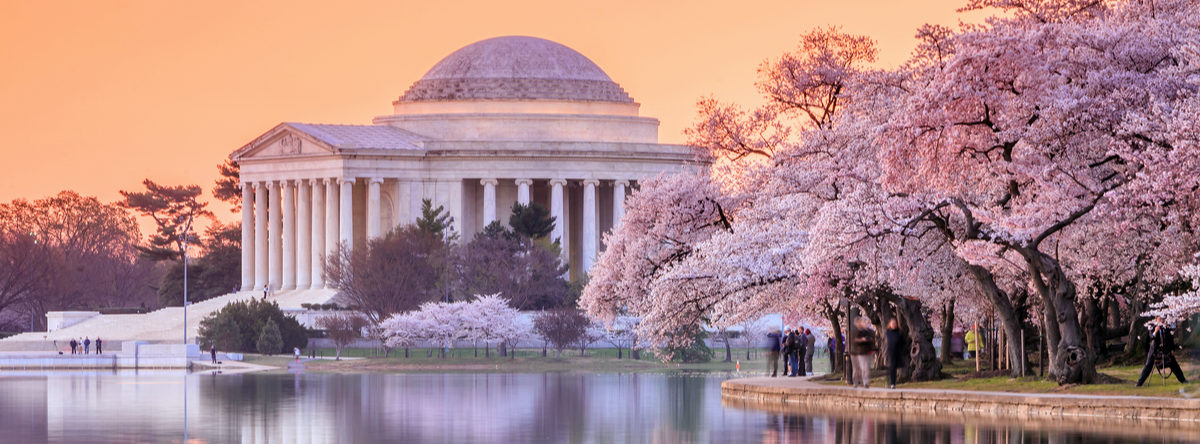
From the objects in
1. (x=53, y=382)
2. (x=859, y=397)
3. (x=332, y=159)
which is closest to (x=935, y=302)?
(x=859, y=397)

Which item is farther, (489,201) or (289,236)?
(289,236)

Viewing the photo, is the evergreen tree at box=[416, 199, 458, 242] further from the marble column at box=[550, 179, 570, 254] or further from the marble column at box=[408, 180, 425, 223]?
the marble column at box=[550, 179, 570, 254]

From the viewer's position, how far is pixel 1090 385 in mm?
42625

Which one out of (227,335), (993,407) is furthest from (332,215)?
(993,407)

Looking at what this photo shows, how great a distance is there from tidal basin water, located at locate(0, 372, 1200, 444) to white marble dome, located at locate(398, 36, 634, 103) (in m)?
86.5

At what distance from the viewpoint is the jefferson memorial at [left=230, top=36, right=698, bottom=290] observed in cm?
13450

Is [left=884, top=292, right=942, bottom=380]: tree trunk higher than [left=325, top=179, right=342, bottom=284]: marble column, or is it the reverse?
[left=325, top=179, right=342, bottom=284]: marble column

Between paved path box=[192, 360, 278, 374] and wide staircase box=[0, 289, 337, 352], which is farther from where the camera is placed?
wide staircase box=[0, 289, 337, 352]

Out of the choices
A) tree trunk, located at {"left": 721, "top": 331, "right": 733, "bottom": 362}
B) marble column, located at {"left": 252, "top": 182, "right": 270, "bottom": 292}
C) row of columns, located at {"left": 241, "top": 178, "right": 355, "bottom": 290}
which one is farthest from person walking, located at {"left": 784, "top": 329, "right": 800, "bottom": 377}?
marble column, located at {"left": 252, "top": 182, "right": 270, "bottom": 292}

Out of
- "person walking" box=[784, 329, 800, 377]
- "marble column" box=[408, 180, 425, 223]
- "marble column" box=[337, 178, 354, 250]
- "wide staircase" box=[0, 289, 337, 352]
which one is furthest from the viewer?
"marble column" box=[408, 180, 425, 223]

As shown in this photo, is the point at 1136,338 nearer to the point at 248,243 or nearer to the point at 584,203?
the point at 584,203

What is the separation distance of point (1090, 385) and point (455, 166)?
96138 millimetres

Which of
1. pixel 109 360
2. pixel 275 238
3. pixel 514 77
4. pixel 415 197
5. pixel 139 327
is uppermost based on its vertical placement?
pixel 514 77

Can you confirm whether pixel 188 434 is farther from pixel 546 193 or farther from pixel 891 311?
pixel 546 193
